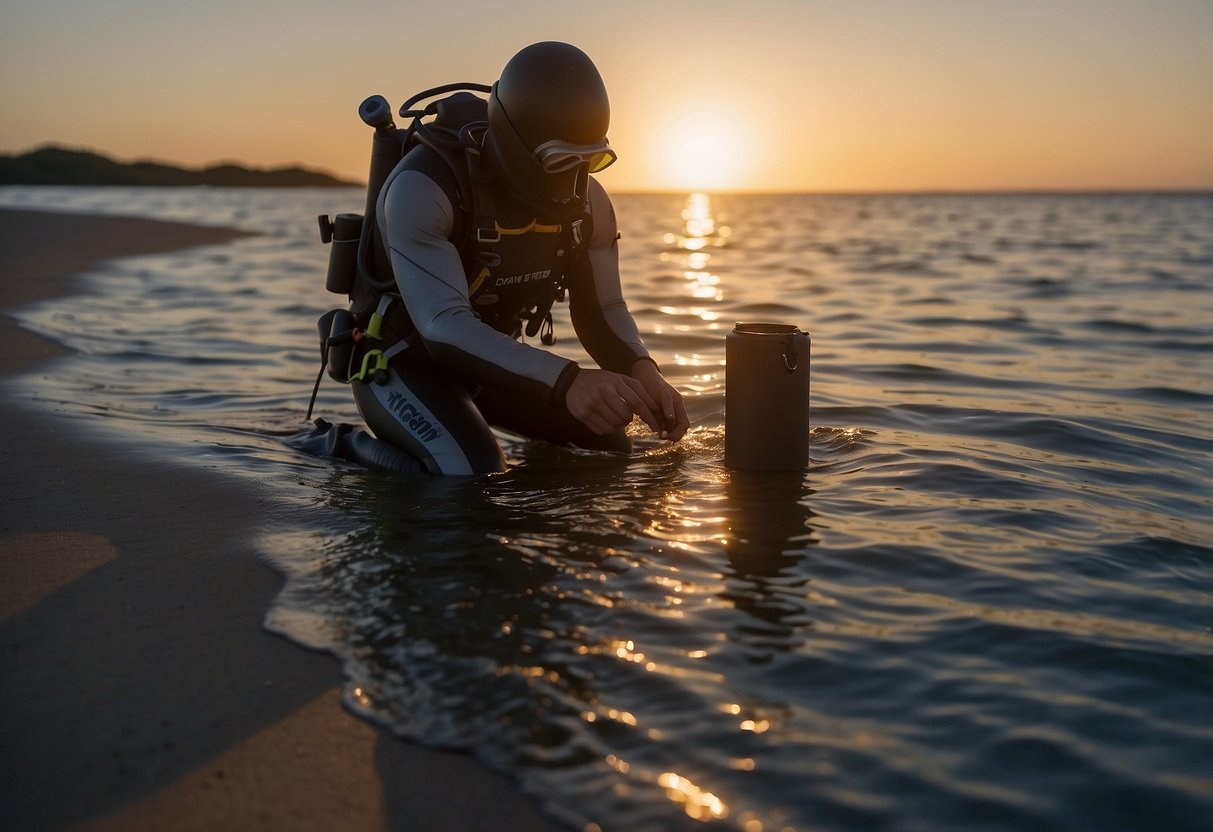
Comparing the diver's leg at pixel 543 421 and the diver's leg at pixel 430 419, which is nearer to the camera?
the diver's leg at pixel 430 419

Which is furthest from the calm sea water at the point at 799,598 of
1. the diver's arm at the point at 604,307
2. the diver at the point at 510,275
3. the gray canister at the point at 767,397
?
the diver's arm at the point at 604,307

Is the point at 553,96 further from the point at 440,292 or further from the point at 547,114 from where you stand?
the point at 440,292

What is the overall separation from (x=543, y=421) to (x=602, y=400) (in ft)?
4.63

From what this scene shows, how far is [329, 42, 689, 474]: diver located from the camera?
170 inches

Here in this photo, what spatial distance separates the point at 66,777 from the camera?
2307 mm

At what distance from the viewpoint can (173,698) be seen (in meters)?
2.65

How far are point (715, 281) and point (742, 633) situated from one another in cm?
1411

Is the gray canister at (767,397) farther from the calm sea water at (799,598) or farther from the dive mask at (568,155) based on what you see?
the dive mask at (568,155)

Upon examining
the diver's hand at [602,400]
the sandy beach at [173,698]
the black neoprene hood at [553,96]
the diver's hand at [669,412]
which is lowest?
the sandy beach at [173,698]

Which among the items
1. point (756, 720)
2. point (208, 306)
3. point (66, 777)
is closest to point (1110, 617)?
point (756, 720)

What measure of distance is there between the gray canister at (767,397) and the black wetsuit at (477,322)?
72 centimetres

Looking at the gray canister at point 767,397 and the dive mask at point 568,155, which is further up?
the dive mask at point 568,155

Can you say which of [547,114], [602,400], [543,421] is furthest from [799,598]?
[543,421]

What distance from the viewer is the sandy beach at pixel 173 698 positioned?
2.22 metres
